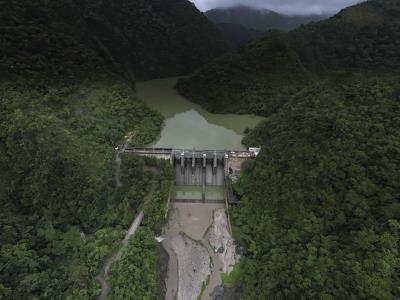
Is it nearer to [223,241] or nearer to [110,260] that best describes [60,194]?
[110,260]

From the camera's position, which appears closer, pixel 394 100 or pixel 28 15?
pixel 394 100

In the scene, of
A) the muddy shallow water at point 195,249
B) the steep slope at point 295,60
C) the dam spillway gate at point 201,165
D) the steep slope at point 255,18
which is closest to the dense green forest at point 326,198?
the muddy shallow water at point 195,249

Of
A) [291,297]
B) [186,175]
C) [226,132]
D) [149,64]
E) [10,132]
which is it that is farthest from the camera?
[149,64]

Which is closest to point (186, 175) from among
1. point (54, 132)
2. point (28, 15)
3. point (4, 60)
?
point (54, 132)

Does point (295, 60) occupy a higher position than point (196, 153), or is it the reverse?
point (295, 60)

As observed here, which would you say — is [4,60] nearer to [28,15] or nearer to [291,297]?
[28,15]

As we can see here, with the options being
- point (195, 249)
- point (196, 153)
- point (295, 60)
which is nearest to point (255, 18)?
point (295, 60)
